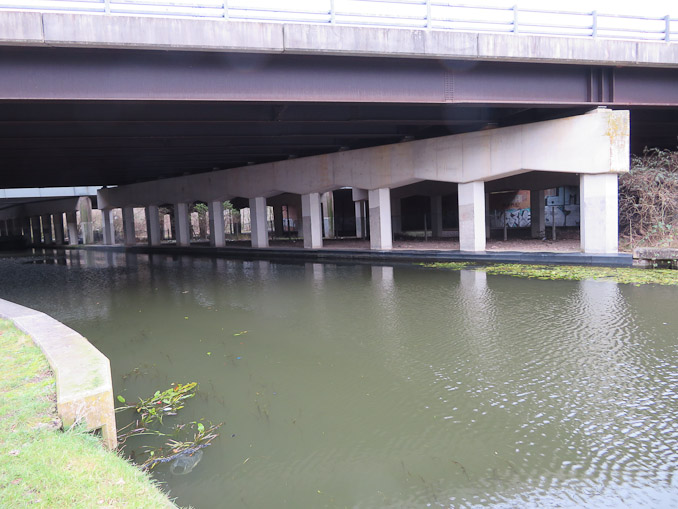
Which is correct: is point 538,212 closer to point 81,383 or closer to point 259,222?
point 259,222

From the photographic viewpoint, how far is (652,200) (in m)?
17.8

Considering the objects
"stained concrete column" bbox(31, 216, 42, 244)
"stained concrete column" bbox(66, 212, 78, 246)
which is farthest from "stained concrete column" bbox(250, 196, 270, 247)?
"stained concrete column" bbox(31, 216, 42, 244)

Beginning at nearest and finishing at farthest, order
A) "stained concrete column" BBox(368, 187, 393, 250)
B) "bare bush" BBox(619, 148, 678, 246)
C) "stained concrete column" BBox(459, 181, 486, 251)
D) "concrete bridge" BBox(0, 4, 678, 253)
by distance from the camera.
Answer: "concrete bridge" BBox(0, 4, 678, 253) → "bare bush" BBox(619, 148, 678, 246) → "stained concrete column" BBox(459, 181, 486, 251) → "stained concrete column" BBox(368, 187, 393, 250)

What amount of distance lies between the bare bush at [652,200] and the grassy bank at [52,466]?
58.2ft

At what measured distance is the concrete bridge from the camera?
37.0 feet

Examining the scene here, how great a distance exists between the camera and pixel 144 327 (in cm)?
975

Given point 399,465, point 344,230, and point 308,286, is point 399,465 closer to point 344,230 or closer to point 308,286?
point 308,286

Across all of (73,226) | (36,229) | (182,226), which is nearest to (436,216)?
(182,226)

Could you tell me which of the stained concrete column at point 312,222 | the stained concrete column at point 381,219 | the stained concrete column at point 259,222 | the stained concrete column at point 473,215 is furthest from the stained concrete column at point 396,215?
the stained concrete column at point 473,215

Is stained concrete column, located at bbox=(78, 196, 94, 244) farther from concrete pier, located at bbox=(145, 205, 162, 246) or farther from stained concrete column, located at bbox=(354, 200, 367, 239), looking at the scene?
stained concrete column, located at bbox=(354, 200, 367, 239)

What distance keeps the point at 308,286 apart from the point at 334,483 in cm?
1046

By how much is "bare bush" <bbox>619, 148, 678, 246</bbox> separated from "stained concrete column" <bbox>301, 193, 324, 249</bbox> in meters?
13.4

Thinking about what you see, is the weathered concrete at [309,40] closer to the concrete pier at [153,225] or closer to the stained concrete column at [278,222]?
the concrete pier at [153,225]

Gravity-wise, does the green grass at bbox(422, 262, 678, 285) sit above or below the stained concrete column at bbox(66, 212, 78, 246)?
below
